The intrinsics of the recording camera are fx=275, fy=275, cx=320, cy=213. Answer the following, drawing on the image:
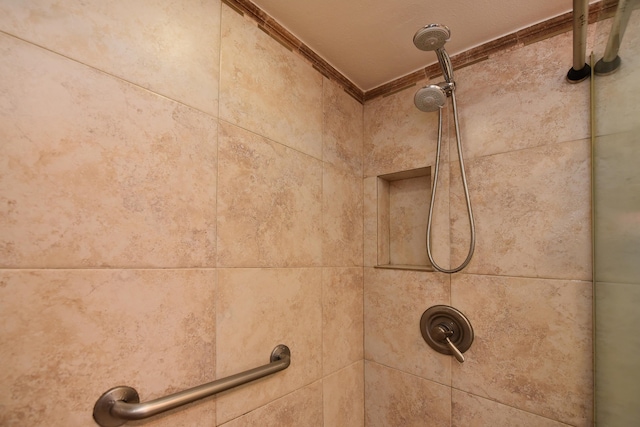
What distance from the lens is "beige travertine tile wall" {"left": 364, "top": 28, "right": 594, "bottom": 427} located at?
0.88 meters

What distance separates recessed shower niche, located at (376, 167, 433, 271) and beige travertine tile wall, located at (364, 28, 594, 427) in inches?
5.2

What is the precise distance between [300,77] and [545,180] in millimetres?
962

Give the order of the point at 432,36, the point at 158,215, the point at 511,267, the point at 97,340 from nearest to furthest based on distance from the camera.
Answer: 1. the point at 97,340
2. the point at 158,215
3. the point at 432,36
4. the point at 511,267

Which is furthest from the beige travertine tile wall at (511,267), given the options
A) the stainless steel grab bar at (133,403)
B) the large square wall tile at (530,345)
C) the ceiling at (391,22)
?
the stainless steel grab bar at (133,403)

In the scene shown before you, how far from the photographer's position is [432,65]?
1202 mm

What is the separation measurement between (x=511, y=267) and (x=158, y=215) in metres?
1.13

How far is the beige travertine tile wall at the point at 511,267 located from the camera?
0.88 m

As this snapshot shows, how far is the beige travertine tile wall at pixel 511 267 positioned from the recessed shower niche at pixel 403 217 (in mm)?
133

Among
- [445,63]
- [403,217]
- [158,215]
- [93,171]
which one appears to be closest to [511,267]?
[403,217]

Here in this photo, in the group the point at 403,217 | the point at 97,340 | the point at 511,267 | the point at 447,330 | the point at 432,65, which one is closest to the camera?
the point at 97,340

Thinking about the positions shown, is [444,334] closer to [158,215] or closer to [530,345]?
[530,345]

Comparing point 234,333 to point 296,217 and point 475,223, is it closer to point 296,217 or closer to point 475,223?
point 296,217

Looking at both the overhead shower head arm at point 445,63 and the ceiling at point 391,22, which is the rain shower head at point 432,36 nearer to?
the overhead shower head arm at point 445,63

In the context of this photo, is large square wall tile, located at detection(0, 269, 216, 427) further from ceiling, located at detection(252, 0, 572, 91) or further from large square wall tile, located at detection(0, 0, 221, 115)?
ceiling, located at detection(252, 0, 572, 91)
